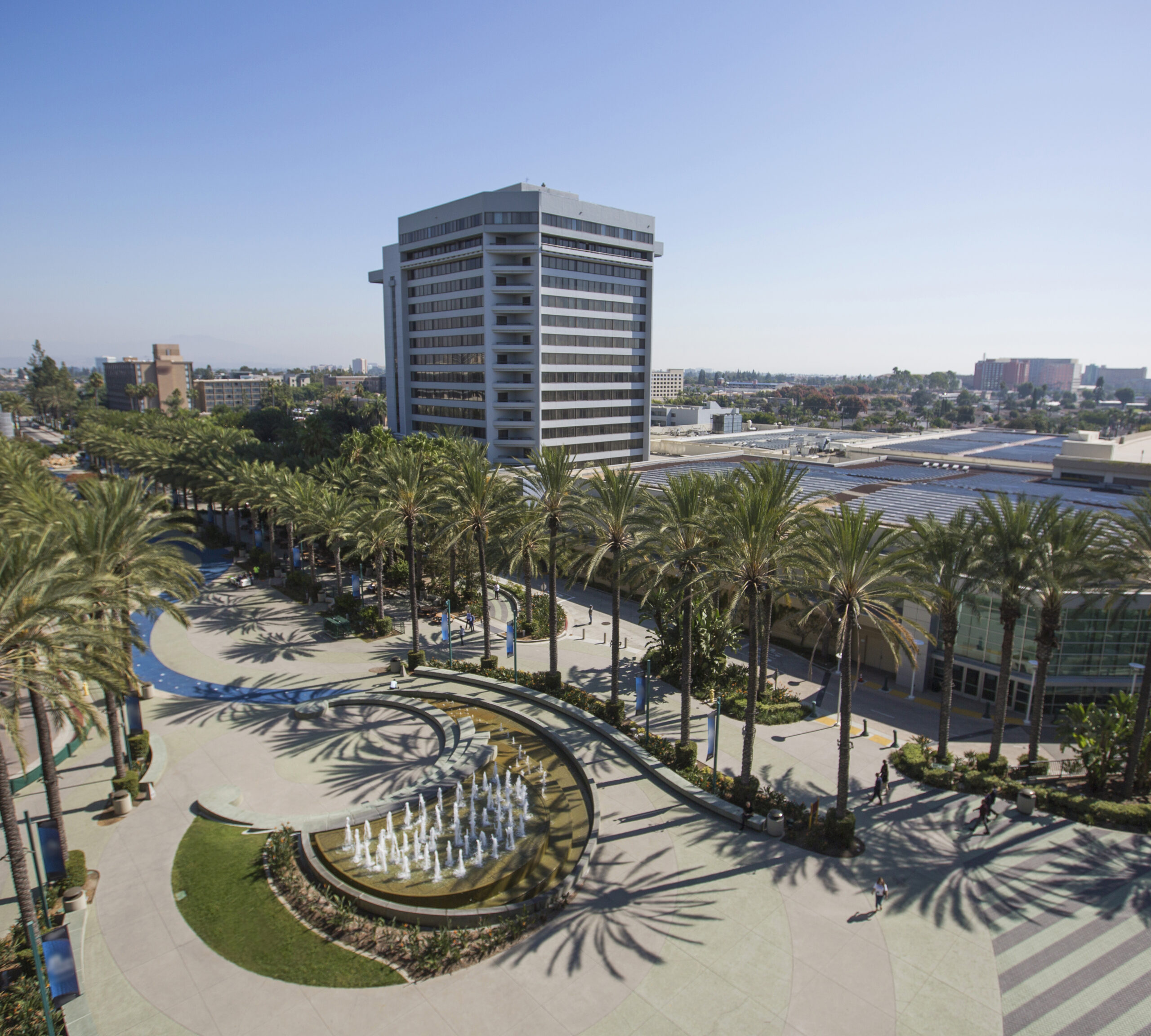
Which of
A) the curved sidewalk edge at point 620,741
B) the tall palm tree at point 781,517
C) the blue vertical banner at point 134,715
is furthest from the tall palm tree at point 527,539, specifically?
the blue vertical banner at point 134,715

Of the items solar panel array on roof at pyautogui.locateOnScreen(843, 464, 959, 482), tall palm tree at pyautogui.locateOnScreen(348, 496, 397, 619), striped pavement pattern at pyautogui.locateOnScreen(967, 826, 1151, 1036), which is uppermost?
solar panel array on roof at pyautogui.locateOnScreen(843, 464, 959, 482)

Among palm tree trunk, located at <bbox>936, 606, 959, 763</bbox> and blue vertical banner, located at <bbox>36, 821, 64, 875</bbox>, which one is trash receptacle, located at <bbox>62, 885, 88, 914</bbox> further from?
palm tree trunk, located at <bbox>936, 606, 959, 763</bbox>

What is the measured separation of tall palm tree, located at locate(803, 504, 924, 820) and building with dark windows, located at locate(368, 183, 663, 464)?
A: 69.7 metres

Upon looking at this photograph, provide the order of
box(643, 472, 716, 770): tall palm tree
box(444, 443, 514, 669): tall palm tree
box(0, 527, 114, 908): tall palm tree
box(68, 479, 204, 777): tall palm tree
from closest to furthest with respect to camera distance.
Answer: box(0, 527, 114, 908): tall palm tree
box(68, 479, 204, 777): tall palm tree
box(643, 472, 716, 770): tall palm tree
box(444, 443, 514, 669): tall palm tree

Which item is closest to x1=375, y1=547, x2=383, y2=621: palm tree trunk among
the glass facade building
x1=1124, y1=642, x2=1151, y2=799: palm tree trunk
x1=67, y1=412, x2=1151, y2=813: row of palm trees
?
x1=67, y1=412, x2=1151, y2=813: row of palm trees

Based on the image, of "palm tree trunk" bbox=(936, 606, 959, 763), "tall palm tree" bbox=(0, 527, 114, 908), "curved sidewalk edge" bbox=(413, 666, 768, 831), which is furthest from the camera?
"palm tree trunk" bbox=(936, 606, 959, 763)

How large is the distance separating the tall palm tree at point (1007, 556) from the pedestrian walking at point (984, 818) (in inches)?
186

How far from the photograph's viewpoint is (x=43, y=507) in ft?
96.7

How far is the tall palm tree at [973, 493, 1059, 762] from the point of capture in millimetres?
26312

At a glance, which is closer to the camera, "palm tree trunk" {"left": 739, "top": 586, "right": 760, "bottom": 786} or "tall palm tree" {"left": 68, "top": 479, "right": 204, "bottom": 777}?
"palm tree trunk" {"left": 739, "top": 586, "right": 760, "bottom": 786}

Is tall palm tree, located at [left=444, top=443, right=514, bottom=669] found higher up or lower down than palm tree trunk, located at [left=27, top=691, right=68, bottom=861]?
higher up

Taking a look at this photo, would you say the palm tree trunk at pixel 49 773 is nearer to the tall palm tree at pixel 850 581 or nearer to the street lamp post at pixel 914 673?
the tall palm tree at pixel 850 581

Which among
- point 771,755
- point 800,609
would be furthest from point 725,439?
point 771,755

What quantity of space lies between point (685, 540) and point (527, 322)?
70370 mm
